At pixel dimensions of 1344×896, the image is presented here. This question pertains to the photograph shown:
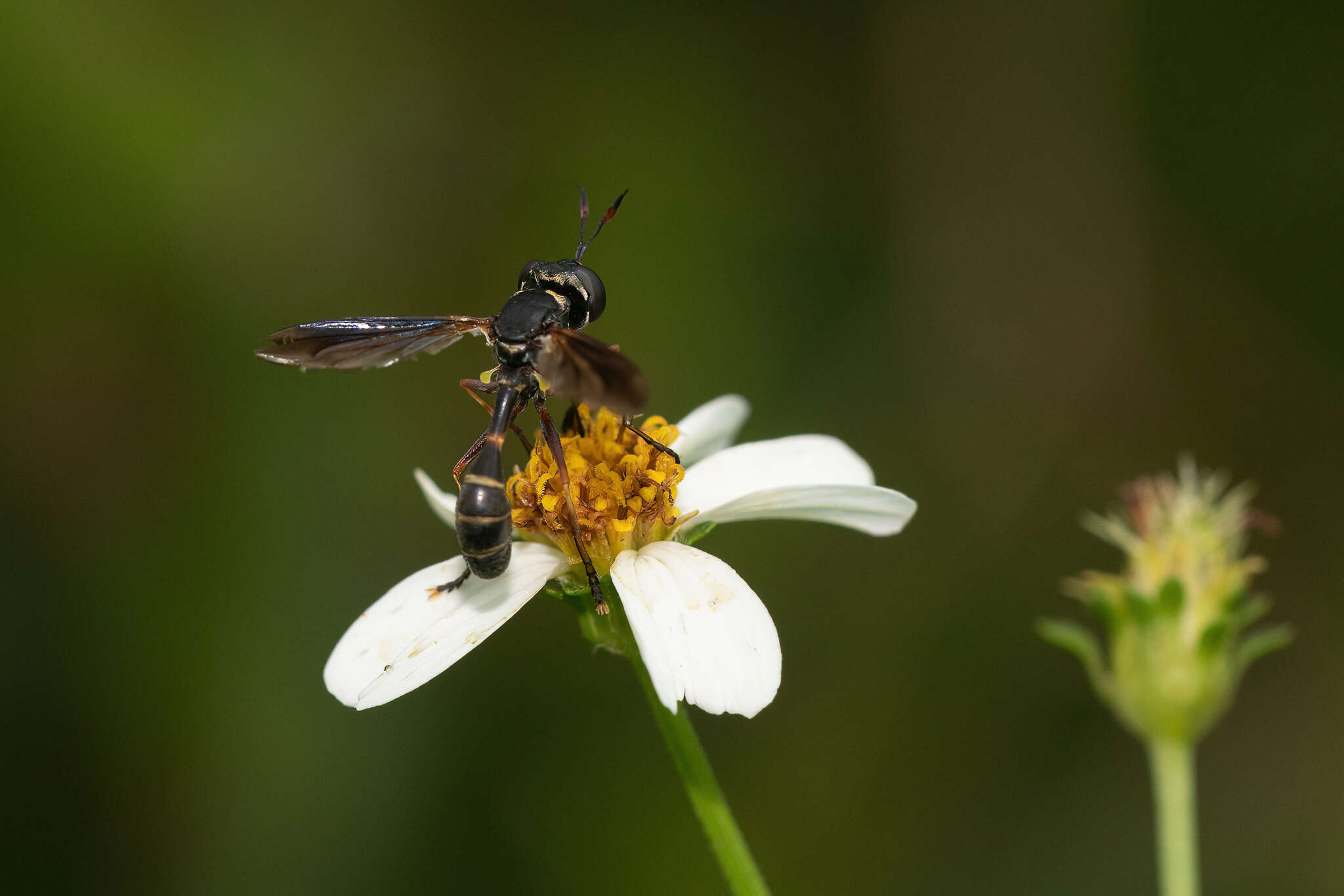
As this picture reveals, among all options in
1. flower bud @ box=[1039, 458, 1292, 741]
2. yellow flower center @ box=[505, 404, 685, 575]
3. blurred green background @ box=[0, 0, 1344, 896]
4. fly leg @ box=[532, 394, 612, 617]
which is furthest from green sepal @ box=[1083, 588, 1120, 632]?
blurred green background @ box=[0, 0, 1344, 896]

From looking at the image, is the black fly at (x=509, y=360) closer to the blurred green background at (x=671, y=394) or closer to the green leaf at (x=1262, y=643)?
the green leaf at (x=1262, y=643)

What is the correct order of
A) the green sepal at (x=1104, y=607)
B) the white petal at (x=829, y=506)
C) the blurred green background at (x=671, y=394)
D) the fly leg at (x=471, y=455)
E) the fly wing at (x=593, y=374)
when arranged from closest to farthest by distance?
the fly wing at (x=593, y=374) → the white petal at (x=829, y=506) → the fly leg at (x=471, y=455) → the green sepal at (x=1104, y=607) → the blurred green background at (x=671, y=394)

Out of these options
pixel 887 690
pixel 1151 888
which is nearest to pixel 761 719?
pixel 887 690

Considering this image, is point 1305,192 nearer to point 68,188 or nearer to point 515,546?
point 515,546

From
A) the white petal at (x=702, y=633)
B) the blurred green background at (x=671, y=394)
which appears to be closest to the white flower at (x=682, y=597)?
the white petal at (x=702, y=633)

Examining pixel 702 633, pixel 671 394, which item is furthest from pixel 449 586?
pixel 671 394

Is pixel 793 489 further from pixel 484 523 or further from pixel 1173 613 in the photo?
pixel 1173 613
